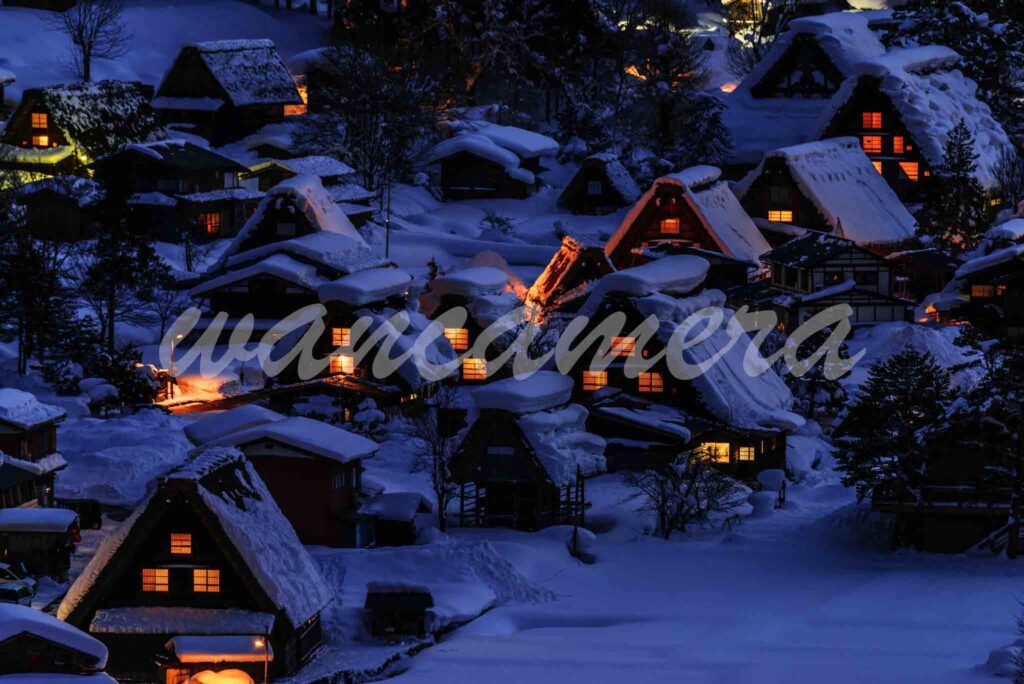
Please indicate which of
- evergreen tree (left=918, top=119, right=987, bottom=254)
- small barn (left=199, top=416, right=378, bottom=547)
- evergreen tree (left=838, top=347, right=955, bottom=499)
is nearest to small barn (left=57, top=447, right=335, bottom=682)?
small barn (left=199, top=416, right=378, bottom=547)

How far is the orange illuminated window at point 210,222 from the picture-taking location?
3068 inches

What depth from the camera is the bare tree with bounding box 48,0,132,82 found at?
94.5m

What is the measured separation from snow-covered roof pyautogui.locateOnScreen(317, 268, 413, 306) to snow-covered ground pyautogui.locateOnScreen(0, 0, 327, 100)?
27.8 meters

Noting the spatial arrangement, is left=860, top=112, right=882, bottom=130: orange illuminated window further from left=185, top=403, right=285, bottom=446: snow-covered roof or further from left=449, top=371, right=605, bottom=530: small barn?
left=185, top=403, right=285, bottom=446: snow-covered roof

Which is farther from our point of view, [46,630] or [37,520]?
[37,520]

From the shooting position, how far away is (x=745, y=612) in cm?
4681

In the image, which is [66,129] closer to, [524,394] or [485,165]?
[485,165]

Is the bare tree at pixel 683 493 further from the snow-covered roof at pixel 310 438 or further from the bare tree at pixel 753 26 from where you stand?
the bare tree at pixel 753 26

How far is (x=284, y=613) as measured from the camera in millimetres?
43031

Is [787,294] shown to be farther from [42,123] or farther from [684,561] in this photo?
[42,123]

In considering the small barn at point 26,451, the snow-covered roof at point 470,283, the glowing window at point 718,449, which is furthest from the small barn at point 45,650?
the snow-covered roof at point 470,283

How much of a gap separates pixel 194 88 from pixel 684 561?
42714 mm

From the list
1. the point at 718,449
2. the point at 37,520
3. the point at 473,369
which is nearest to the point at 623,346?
the point at 718,449

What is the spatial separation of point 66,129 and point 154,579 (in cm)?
3989
